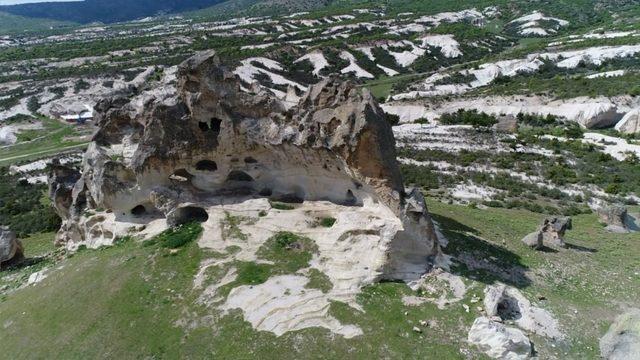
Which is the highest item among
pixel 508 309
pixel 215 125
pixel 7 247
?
pixel 215 125

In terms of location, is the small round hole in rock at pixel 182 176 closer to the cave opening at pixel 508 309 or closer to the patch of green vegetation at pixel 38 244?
the patch of green vegetation at pixel 38 244

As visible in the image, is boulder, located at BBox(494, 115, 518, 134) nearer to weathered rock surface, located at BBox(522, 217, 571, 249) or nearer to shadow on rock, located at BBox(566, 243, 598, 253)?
weathered rock surface, located at BBox(522, 217, 571, 249)

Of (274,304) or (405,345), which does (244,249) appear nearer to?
(274,304)

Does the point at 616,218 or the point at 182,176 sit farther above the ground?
the point at 182,176

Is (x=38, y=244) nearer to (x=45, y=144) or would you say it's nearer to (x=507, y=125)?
(x=45, y=144)

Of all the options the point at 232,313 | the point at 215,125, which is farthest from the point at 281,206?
the point at 232,313

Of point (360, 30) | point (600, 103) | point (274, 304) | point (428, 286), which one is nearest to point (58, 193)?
point (274, 304)

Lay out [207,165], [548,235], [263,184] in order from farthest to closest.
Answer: [548,235] → [263,184] → [207,165]

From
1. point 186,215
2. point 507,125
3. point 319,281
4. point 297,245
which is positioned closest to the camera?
point 319,281

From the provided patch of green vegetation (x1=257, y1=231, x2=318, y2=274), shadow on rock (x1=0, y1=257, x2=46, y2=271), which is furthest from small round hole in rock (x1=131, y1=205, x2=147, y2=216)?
patch of green vegetation (x1=257, y1=231, x2=318, y2=274)
